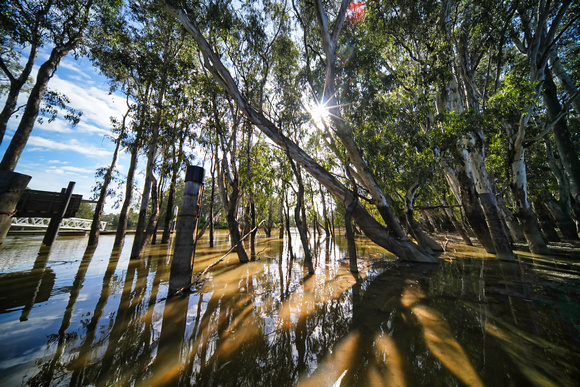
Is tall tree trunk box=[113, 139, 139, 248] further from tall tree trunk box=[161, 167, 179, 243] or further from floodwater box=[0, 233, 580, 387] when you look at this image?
floodwater box=[0, 233, 580, 387]

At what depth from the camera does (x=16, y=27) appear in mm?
8242

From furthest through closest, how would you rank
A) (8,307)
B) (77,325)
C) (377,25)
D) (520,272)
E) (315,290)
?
(377,25)
(520,272)
(315,290)
(8,307)
(77,325)

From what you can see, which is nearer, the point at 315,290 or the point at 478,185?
the point at 315,290

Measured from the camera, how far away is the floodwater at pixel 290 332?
204 centimetres

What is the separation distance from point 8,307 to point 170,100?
1052 centimetres

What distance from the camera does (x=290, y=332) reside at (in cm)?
292

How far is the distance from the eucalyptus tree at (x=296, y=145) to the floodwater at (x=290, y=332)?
270cm

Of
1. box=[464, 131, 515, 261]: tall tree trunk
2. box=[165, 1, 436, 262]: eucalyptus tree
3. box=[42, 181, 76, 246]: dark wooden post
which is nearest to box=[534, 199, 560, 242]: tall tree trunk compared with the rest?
box=[464, 131, 515, 261]: tall tree trunk

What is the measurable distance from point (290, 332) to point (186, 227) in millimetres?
2717

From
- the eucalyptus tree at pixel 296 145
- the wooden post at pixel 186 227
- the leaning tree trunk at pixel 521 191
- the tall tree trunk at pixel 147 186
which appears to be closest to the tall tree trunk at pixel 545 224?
the leaning tree trunk at pixel 521 191

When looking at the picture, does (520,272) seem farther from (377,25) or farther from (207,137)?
(207,137)

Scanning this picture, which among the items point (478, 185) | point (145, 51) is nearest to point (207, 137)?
point (145, 51)

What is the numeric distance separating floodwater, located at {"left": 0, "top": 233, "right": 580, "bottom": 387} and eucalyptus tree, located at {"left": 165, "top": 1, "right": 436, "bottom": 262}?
2.70 meters

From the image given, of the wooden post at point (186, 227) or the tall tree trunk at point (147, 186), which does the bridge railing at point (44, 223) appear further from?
the wooden post at point (186, 227)
